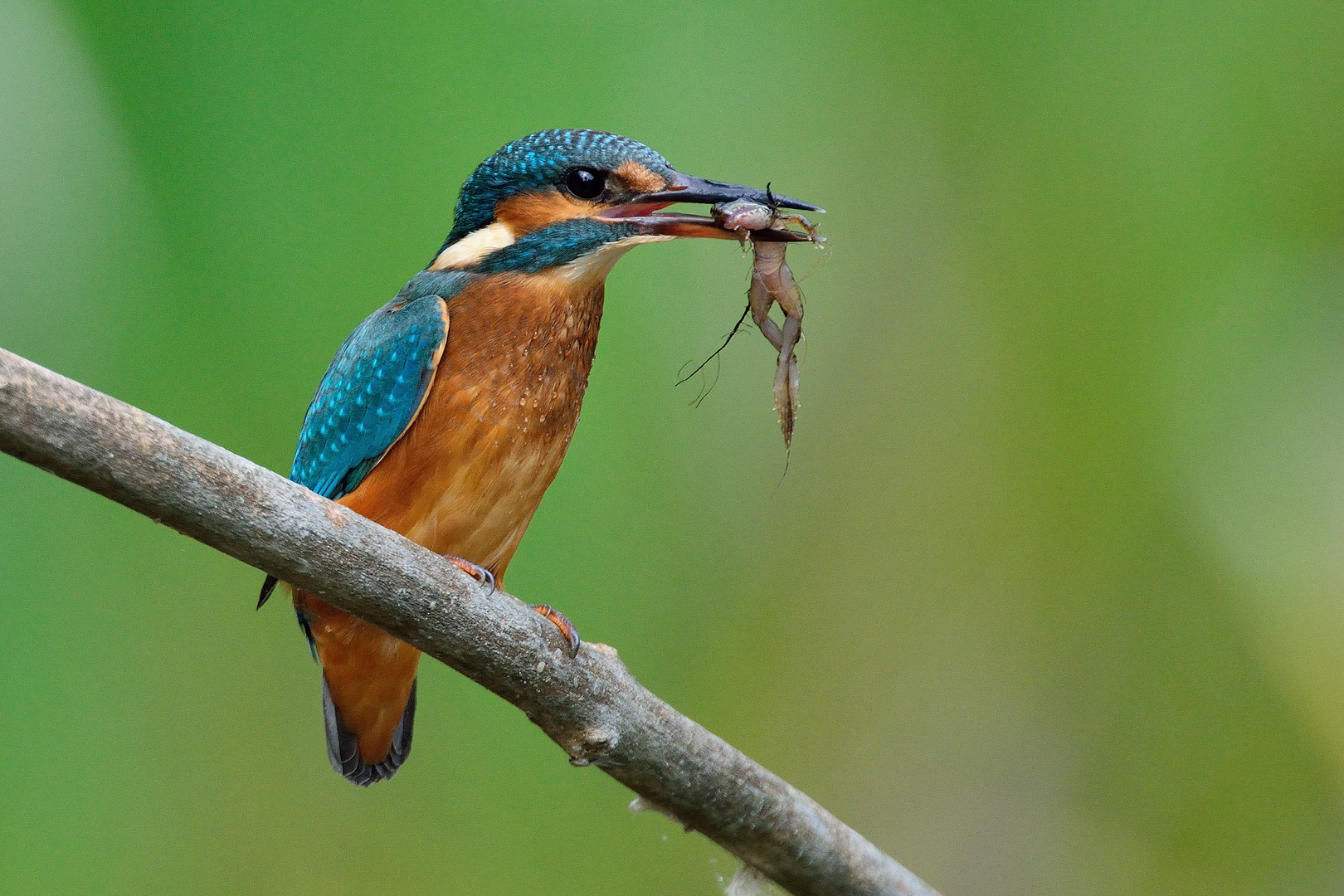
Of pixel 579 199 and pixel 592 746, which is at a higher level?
pixel 579 199

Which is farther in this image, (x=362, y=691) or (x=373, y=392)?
(x=362, y=691)

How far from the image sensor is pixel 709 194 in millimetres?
2070

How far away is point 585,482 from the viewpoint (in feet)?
8.07

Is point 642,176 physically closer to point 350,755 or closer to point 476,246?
point 476,246

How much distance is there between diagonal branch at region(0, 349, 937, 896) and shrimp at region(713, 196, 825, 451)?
54 cm

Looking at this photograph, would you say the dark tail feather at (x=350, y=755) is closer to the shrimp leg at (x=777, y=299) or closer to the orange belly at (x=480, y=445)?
the orange belly at (x=480, y=445)

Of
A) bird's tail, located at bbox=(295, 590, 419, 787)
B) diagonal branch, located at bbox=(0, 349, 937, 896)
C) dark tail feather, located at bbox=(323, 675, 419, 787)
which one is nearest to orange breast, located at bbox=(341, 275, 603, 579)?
bird's tail, located at bbox=(295, 590, 419, 787)

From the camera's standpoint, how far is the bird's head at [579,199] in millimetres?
2090

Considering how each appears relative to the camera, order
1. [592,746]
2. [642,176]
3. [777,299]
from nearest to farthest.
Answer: [592,746] < [777,299] < [642,176]

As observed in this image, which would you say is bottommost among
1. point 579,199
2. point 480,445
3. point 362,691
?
point 362,691

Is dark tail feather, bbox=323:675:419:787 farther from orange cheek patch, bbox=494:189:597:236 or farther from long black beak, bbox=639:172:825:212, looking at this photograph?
long black beak, bbox=639:172:825:212

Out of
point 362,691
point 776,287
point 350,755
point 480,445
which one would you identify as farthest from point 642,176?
point 350,755

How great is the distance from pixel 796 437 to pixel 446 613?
1.62 meters

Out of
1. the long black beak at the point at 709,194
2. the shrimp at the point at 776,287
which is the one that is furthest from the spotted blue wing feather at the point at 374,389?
the shrimp at the point at 776,287
